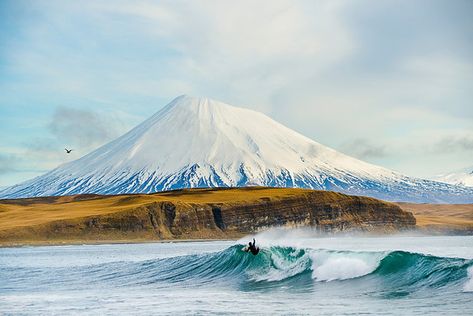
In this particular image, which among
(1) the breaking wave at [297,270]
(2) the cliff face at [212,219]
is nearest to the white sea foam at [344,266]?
(1) the breaking wave at [297,270]

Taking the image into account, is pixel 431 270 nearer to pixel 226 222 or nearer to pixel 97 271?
pixel 97 271

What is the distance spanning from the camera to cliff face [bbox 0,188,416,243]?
164 metres

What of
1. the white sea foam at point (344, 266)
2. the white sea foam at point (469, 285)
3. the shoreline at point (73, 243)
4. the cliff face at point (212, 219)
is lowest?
the white sea foam at point (469, 285)

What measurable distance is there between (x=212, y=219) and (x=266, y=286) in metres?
133

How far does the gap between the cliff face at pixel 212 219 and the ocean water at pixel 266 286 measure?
339 feet

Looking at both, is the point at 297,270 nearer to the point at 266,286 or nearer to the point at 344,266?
the point at 266,286

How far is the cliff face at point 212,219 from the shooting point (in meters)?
164

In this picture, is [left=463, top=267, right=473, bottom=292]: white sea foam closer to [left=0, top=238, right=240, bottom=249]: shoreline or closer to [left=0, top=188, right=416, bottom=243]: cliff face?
[left=0, top=238, right=240, bottom=249]: shoreline

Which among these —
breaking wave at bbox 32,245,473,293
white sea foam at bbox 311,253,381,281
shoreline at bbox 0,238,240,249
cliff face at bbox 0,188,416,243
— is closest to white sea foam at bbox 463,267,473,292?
breaking wave at bbox 32,245,473,293

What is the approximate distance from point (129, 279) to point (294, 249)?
35.0 feet

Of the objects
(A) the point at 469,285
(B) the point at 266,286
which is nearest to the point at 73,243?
(B) the point at 266,286

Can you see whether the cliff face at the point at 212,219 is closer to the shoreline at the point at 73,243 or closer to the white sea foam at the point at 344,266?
the shoreline at the point at 73,243

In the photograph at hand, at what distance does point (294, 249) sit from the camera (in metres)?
53.8

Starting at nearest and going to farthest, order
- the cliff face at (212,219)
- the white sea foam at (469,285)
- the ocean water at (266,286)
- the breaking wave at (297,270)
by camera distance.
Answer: the ocean water at (266,286) → the white sea foam at (469,285) → the breaking wave at (297,270) → the cliff face at (212,219)
